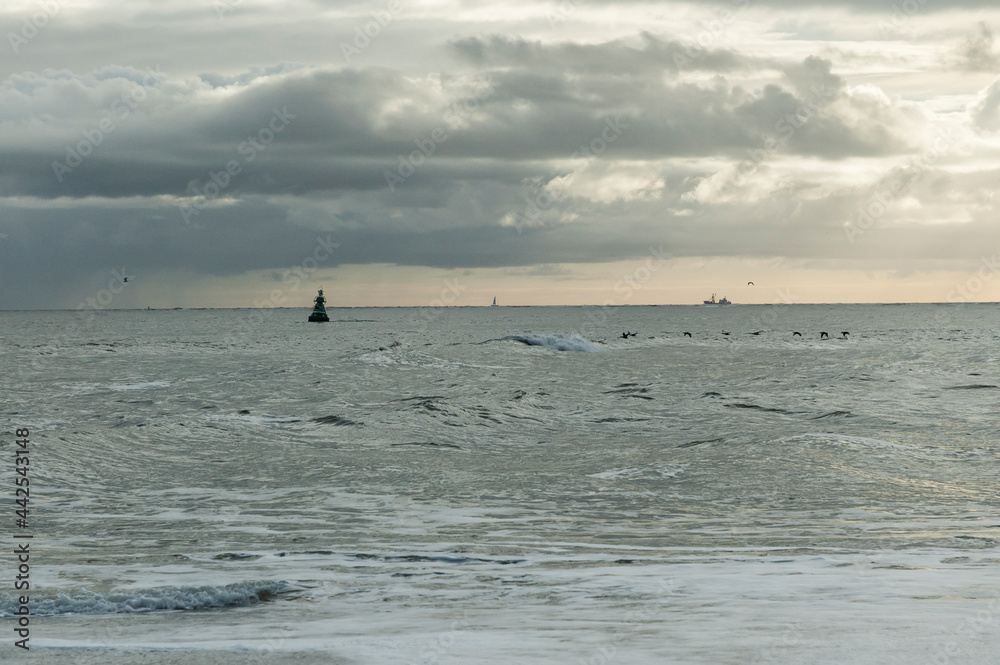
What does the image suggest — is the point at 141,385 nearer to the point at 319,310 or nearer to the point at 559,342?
the point at 559,342

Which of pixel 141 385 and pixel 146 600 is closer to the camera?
pixel 146 600

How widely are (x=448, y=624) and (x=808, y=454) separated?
1262 cm

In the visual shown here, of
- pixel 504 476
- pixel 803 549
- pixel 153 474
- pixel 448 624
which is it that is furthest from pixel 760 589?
pixel 153 474

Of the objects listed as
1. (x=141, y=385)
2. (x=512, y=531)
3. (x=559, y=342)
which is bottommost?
(x=141, y=385)

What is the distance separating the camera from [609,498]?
1368 centimetres

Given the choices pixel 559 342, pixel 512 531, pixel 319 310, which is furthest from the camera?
pixel 319 310

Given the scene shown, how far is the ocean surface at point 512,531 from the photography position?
642 cm

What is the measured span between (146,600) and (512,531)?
195 inches

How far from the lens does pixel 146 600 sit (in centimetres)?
766

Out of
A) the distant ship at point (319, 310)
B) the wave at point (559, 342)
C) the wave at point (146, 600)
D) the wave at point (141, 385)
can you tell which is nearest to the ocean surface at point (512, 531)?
the wave at point (146, 600)

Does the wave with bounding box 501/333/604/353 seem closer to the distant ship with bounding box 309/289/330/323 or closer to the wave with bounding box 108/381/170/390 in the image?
the wave with bounding box 108/381/170/390

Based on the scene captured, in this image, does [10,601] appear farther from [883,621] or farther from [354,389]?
[354,389]

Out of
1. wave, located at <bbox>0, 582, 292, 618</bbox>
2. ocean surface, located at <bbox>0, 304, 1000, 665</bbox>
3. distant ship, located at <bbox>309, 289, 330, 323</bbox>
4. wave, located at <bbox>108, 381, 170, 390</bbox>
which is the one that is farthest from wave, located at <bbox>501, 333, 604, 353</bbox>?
distant ship, located at <bbox>309, 289, 330, 323</bbox>

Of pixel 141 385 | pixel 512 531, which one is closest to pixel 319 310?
pixel 141 385
